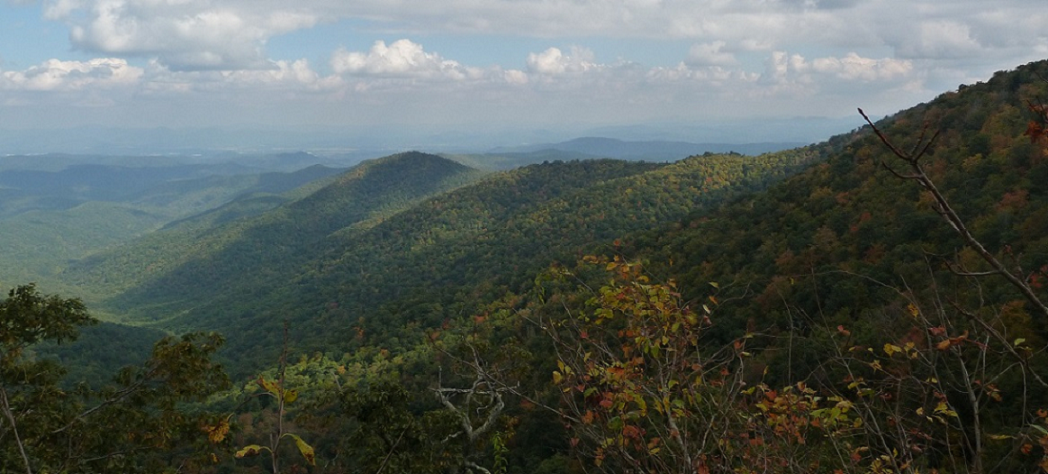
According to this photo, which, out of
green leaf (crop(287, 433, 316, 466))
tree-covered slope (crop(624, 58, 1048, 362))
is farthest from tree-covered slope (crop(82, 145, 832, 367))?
green leaf (crop(287, 433, 316, 466))

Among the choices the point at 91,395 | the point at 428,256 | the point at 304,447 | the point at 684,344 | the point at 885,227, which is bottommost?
the point at 428,256

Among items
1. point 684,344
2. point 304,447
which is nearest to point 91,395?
point 304,447

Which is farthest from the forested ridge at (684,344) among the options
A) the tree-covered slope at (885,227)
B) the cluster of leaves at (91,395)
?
the tree-covered slope at (885,227)

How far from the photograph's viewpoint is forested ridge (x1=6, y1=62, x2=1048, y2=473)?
548 centimetres

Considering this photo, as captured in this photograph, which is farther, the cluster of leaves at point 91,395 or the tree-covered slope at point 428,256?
the tree-covered slope at point 428,256

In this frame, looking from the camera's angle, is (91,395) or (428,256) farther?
(428,256)

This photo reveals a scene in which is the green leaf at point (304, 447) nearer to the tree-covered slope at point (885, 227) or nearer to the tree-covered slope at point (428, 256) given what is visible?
the tree-covered slope at point (885, 227)

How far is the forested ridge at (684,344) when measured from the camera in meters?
5.48

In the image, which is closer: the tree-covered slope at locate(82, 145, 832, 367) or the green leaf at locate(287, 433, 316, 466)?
the green leaf at locate(287, 433, 316, 466)

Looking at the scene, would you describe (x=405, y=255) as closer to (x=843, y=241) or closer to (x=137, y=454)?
(x=843, y=241)

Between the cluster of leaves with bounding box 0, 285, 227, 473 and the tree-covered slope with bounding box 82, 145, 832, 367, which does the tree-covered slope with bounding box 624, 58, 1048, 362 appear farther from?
the tree-covered slope with bounding box 82, 145, 832, 367

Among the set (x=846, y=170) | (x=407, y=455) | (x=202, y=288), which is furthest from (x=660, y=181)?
(x=202, y=288)

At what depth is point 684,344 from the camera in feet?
18.8

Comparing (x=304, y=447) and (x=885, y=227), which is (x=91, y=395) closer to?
(x=304, y=447)
